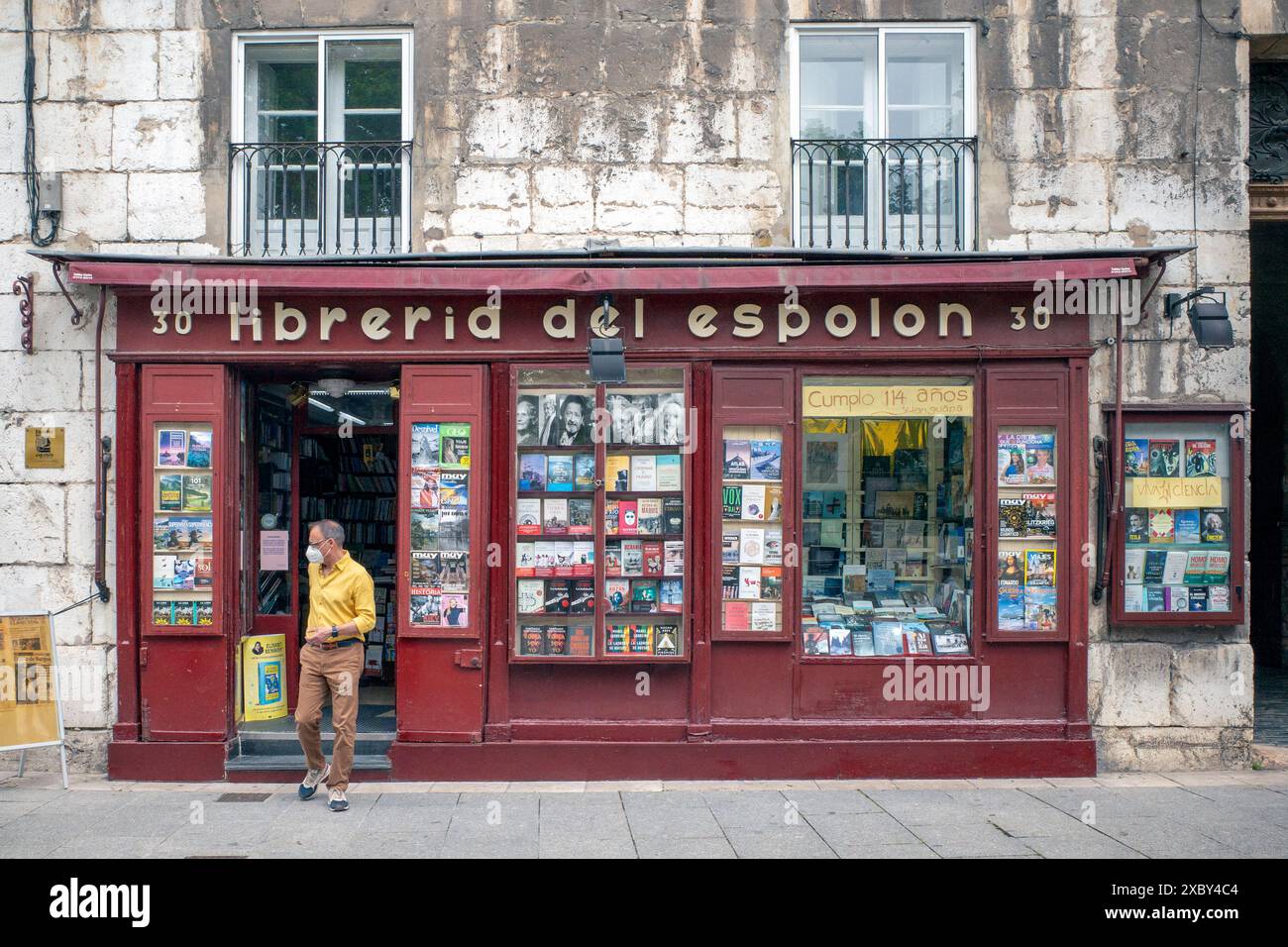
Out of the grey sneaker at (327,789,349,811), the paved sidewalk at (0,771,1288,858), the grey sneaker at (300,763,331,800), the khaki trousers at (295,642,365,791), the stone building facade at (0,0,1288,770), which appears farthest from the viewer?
the stone building facade at (0,0,1288,770)

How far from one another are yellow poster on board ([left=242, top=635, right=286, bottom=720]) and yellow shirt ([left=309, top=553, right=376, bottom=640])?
57.8 inches

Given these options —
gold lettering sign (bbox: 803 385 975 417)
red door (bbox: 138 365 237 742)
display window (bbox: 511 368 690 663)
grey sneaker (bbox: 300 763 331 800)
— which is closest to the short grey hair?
red door (bbox: 138 365 237 742)

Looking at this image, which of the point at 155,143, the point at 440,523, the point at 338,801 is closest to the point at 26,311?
the point at 155,143

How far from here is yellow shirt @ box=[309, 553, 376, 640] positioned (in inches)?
281

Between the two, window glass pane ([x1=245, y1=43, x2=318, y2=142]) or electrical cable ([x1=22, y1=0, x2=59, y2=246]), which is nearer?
electrical cable ([x1=22, y1=0, x2=59, y2=246])

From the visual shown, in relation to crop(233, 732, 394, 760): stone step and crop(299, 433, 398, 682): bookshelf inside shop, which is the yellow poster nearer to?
crop(233, 732, 394, 760): stone step

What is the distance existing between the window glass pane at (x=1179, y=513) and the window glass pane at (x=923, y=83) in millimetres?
2932

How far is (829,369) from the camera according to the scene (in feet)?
26.2

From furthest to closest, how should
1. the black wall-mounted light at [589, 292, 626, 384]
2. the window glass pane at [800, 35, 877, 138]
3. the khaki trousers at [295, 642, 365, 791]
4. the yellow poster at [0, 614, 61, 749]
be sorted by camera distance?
the window glass pane at [800, 35, 877, 138], the black wall-mounted light at [589, 292, 626, 384], the yellow poster at [0, 614, 61, 749], the khaki trousers at [295, 642, 365, 791]

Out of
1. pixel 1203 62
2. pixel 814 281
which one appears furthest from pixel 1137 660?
pixel 1203 62

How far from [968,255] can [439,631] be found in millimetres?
5031

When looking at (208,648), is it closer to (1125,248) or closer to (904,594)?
(904,594)

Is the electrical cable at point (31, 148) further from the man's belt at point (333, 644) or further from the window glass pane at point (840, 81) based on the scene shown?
the window glass pane at point (840, 81)

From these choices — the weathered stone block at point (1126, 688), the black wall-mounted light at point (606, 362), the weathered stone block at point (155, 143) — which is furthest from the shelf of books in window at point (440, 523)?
the weathered stone block at point (1126, 688)
